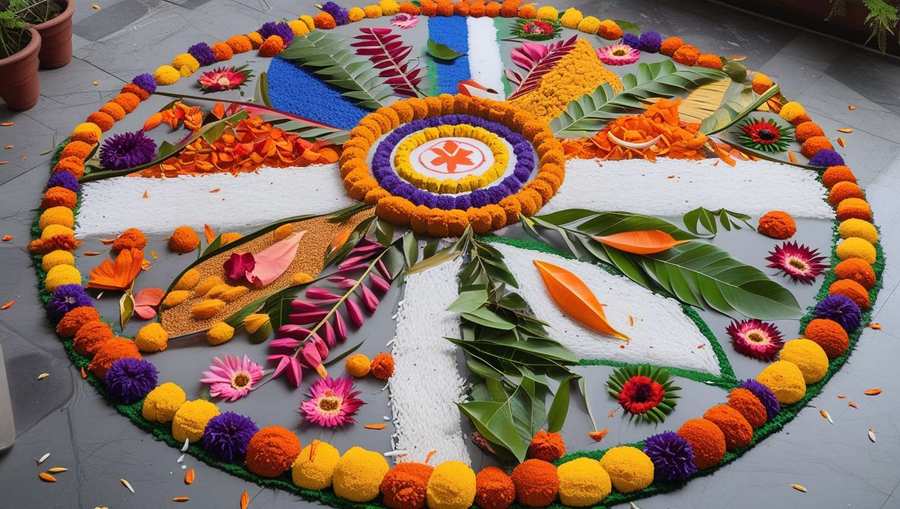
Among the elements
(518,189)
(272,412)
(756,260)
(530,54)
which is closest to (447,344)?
(272,412)

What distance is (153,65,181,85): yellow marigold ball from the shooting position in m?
4.52

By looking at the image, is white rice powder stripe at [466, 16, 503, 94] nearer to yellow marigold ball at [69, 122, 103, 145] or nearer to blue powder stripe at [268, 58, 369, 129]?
blue powder stripe at [268, 58, 369, 129]

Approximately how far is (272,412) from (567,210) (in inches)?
53.2

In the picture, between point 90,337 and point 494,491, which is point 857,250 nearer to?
point 494,491

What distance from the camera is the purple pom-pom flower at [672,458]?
9.32 ft

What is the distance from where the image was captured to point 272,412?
3.04m

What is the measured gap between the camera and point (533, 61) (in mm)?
4613

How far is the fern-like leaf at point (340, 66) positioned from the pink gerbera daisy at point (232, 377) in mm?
1546

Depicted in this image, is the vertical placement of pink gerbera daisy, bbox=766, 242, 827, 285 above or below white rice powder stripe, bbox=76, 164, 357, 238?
above

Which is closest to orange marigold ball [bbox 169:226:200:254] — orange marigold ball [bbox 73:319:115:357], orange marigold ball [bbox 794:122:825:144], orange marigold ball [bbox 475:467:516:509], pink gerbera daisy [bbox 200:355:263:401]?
orange marigold ball [bbox 73:319:115:357]

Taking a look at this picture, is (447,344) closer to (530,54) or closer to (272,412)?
(272,412)

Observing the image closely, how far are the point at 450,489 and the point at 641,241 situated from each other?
1.28m

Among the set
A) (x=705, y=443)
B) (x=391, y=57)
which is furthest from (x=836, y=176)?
(x=391, y=57)

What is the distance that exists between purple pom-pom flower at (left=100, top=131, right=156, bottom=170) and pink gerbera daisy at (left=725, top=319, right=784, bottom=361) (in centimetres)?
237
